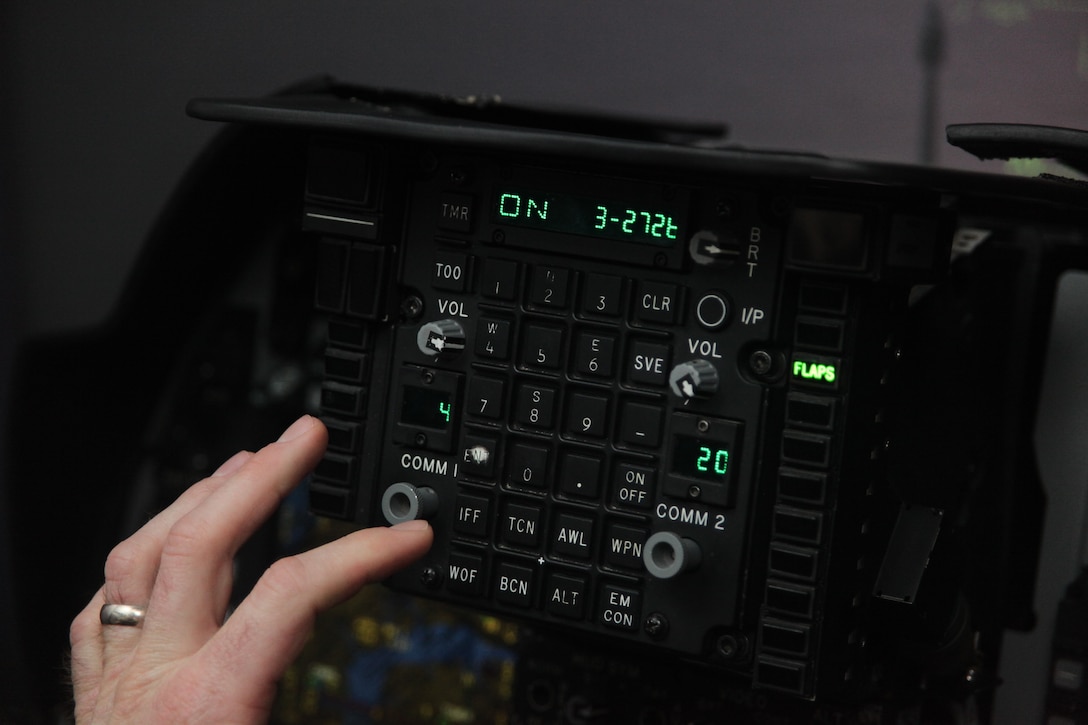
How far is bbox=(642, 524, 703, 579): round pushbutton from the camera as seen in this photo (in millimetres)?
846

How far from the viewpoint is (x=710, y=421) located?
86 centimetres

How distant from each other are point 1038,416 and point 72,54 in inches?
43.8

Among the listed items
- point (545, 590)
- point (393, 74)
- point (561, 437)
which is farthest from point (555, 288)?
point (393, 74)

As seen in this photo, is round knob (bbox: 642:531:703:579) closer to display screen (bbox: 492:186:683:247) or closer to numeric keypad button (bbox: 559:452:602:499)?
numeric keypad button (bbox: 559:452:602:499)

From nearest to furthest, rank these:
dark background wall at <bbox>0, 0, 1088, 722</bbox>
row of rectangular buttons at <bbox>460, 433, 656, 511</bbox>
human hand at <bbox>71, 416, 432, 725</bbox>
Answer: human hand at <bbox>71, 416, 432, 725</bbox> < row of rectangular buttons at <bbox>460, 433, 656, 511</bbox> < dark background wall at <bbox>0, 0, 1088, 722</bbox>

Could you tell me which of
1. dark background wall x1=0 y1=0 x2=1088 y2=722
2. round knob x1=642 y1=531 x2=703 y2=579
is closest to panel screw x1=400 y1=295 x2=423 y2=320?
round knob x1=642 y1=531 x2=703 y2=579

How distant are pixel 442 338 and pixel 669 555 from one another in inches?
9.0

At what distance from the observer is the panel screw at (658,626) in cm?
87

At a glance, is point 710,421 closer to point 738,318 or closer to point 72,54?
point 738,318

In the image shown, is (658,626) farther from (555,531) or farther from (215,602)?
(215,602)

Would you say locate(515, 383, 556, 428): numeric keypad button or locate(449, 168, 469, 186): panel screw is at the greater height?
locate(449, 168, 469, 186): panel screw

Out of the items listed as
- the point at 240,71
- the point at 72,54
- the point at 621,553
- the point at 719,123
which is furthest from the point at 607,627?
the point at 72,54

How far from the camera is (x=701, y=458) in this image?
2.84ft

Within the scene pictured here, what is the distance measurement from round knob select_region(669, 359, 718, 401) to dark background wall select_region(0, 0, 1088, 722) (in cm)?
57
